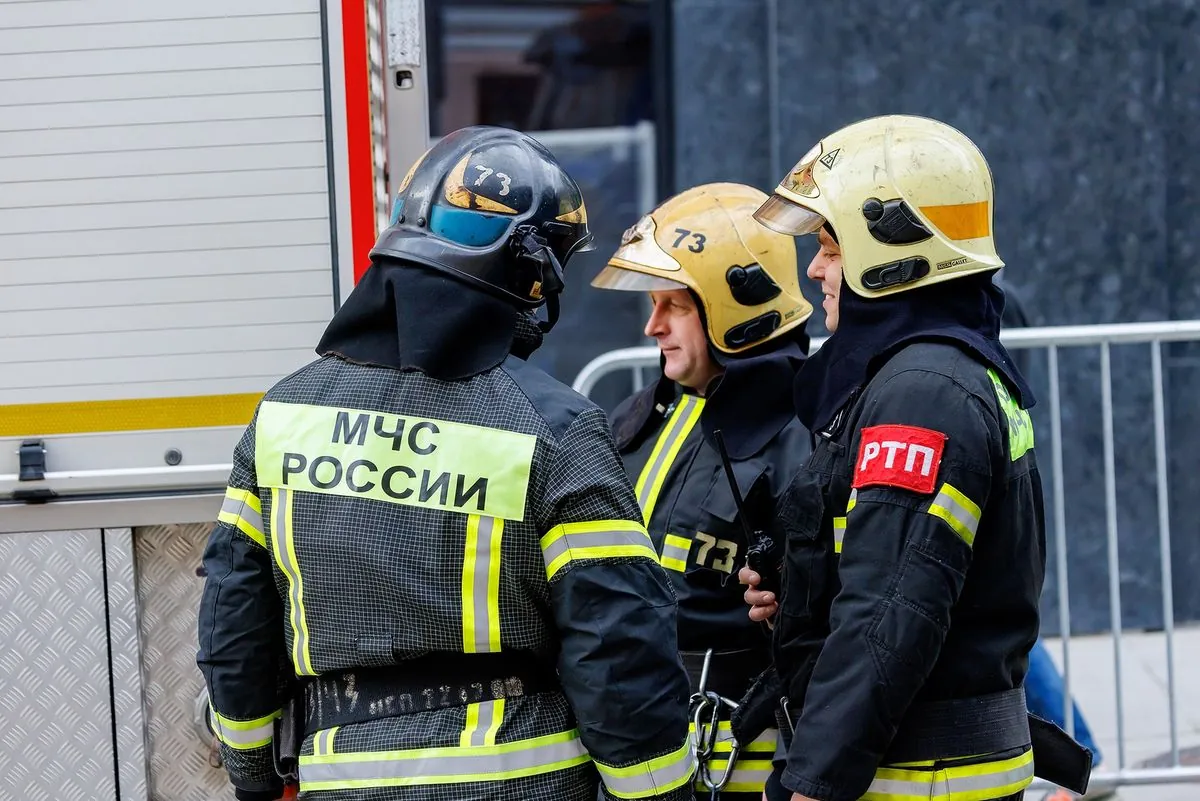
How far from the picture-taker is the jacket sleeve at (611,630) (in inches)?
94.7

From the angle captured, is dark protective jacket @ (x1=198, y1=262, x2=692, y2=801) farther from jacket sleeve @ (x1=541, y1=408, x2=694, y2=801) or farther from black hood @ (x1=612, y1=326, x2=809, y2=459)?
black hood @ (x1=612, y1=326, x2=809, y2=459)

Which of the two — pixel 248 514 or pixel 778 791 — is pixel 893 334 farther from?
pixel 248 514

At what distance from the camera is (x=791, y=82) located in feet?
21.1

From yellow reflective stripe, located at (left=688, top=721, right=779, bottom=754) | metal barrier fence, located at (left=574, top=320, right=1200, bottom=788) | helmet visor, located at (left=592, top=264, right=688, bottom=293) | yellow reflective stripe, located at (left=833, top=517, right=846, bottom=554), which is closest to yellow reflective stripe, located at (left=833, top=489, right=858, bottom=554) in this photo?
yellow reflective stripe, located at (left=833, top=517, right=846, bottom=554)

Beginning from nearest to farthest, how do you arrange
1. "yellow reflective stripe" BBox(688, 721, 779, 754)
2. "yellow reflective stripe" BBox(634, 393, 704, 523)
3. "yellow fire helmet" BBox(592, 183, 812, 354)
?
"yellow reflective stripe" BBox(688, 721, 779, 754) → "yellow reflective stripe" BBox(634, 393, 704, 523) → "yellow fire helmet" BBox(592, 183, 812, 354)

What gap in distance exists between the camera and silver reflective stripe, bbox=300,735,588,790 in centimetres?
243

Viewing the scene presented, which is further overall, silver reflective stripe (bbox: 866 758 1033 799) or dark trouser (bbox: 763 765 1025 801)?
dark trouser (bbox: 763 765 1025 801)

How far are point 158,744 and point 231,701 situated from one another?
2.55 ft

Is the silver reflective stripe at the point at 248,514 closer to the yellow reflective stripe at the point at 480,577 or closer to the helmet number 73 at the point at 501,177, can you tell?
the yellow reflective stripe at the point at 480,577

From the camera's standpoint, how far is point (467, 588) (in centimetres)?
241

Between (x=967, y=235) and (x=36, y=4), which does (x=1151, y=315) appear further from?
(x=36, y=4)

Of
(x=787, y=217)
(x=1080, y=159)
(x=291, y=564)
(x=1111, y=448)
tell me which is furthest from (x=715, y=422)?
(x=1080, y=159)

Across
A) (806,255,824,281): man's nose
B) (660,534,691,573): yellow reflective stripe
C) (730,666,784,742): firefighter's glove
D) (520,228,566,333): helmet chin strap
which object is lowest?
(730,666,784,742): firefighter's glove

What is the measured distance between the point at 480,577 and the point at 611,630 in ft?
0.76
